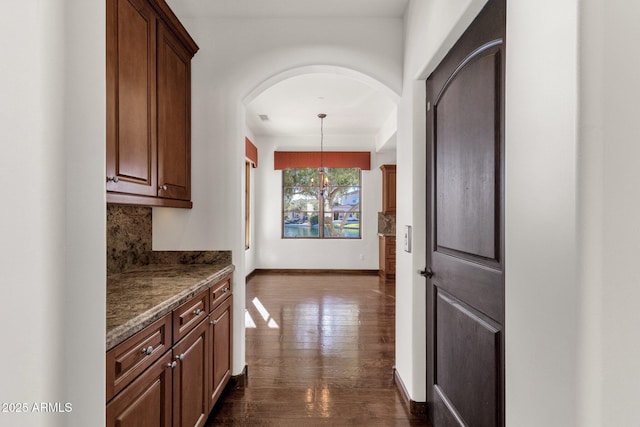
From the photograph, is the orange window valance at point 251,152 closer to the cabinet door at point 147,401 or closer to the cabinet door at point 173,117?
the cabinet door at point 173,117

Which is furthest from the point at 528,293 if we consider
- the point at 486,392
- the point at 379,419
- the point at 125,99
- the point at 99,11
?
the point at 125,99

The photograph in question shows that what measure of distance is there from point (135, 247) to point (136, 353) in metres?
1.35

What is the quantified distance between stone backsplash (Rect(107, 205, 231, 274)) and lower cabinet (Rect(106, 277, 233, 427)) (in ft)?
1.23

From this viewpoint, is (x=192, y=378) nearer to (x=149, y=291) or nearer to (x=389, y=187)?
(x=149, y=291)

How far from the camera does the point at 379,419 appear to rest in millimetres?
2107

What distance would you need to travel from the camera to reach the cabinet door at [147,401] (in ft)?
3.57

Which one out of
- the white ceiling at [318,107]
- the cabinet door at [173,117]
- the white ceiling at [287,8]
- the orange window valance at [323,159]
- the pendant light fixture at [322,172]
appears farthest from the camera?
the orange window valance at [323,159]

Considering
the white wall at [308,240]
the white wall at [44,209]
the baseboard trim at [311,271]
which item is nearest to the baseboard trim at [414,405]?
the white wall at [44,209]

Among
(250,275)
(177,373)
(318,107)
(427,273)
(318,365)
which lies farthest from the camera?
(250,275)

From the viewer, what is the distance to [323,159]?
6.89m

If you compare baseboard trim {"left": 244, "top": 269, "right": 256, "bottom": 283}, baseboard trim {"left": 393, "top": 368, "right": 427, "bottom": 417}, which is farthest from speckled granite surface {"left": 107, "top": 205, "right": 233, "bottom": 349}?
baseboard trim {"left": 244, "top": 269, "right": 256, "bottom": 283}

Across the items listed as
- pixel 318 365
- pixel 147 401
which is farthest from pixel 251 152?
pixel 147 401

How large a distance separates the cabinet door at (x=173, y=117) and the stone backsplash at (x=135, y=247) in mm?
371

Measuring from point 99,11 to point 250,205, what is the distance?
6053 mm
